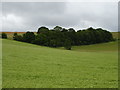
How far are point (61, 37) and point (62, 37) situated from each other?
111cm

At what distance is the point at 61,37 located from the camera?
104m

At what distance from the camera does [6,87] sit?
9.20 metres

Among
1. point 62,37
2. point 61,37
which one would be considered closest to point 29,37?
point 61,37

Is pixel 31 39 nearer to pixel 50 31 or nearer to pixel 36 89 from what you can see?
pixel 50 31

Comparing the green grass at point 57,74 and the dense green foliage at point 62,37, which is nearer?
the green grass at point 57,74

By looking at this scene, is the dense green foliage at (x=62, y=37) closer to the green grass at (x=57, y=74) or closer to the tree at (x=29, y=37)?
the tree at (x=29, y=37)

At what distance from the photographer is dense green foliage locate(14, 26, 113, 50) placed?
95.6m

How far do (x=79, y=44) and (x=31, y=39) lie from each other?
30990 mm

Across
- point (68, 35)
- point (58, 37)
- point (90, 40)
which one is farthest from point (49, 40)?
point (90, 40)

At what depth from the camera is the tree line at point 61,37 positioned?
95562 millimetres

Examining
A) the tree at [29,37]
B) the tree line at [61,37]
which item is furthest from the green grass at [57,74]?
the tree at [29,37]

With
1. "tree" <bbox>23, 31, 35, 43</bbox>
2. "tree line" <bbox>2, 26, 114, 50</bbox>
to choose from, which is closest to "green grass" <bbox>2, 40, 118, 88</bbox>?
"tree line" <bbox>2, 26, 114, 50</bbox>

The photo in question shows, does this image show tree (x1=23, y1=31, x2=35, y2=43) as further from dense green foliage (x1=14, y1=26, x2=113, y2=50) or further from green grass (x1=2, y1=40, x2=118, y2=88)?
green grass (x1=2, y1=40, x2=118, y2=88)

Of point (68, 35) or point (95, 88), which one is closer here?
point (95, 88)
